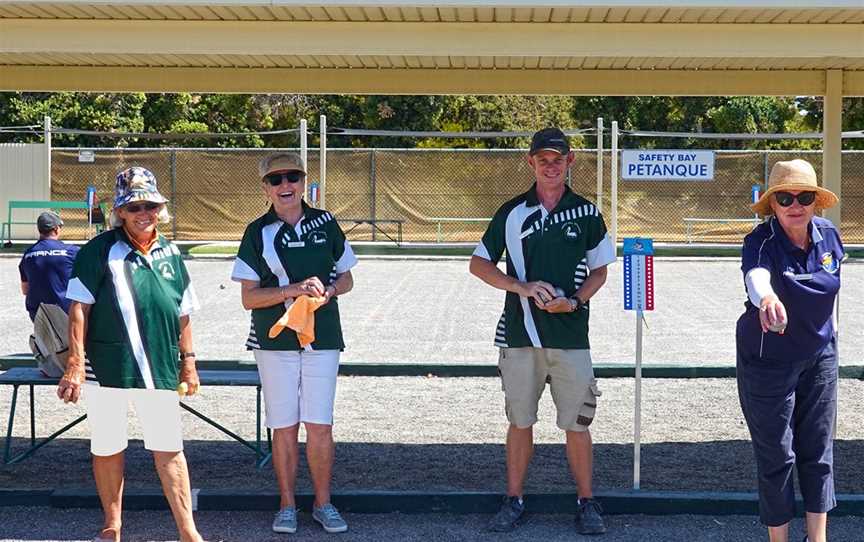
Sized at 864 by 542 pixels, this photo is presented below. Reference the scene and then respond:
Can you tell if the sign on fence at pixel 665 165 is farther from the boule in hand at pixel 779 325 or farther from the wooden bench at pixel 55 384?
the boule in hand at pixel 779 325

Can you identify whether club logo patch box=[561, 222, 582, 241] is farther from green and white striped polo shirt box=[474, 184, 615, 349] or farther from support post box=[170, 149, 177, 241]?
support post box=[170, 149, 177, 241]

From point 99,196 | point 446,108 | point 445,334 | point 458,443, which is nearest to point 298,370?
point 458,443

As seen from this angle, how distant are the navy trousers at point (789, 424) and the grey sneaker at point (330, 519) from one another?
2.08m

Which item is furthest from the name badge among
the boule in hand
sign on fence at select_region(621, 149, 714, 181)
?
sign on fence at select_region(621, 149, 714, 181)

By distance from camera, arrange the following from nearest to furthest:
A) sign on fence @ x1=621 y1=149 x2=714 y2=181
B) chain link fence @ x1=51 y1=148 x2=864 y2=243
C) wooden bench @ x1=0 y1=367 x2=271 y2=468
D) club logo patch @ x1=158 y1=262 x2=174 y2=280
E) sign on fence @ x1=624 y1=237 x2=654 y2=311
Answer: club logo patch @ x1=158 y1=262 x2=174 y2=280, sign on fence @ x1=624 y1=237 x2=654 y2=311, wooden bench @ x1=0 y1=367 x2=271 y2=468, sign on fence @ x1=621 y1=149 x2=714 y2=181, chain link fence @ x1=51 y1=148 x2=864 y2=243

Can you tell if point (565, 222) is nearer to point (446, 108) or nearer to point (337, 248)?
point (337, 248)

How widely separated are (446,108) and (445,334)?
20472mm

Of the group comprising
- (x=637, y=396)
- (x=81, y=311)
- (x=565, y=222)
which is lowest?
(x=637, y=396)

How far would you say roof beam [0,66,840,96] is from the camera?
796 cm

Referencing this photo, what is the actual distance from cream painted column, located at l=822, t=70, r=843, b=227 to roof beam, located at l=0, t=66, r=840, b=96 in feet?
0.34

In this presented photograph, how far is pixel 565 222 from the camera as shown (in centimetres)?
591

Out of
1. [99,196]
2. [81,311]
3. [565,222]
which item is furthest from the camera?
[99,196]

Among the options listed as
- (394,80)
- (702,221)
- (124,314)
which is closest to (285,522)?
(124,314)

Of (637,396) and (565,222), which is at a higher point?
(565,222)
